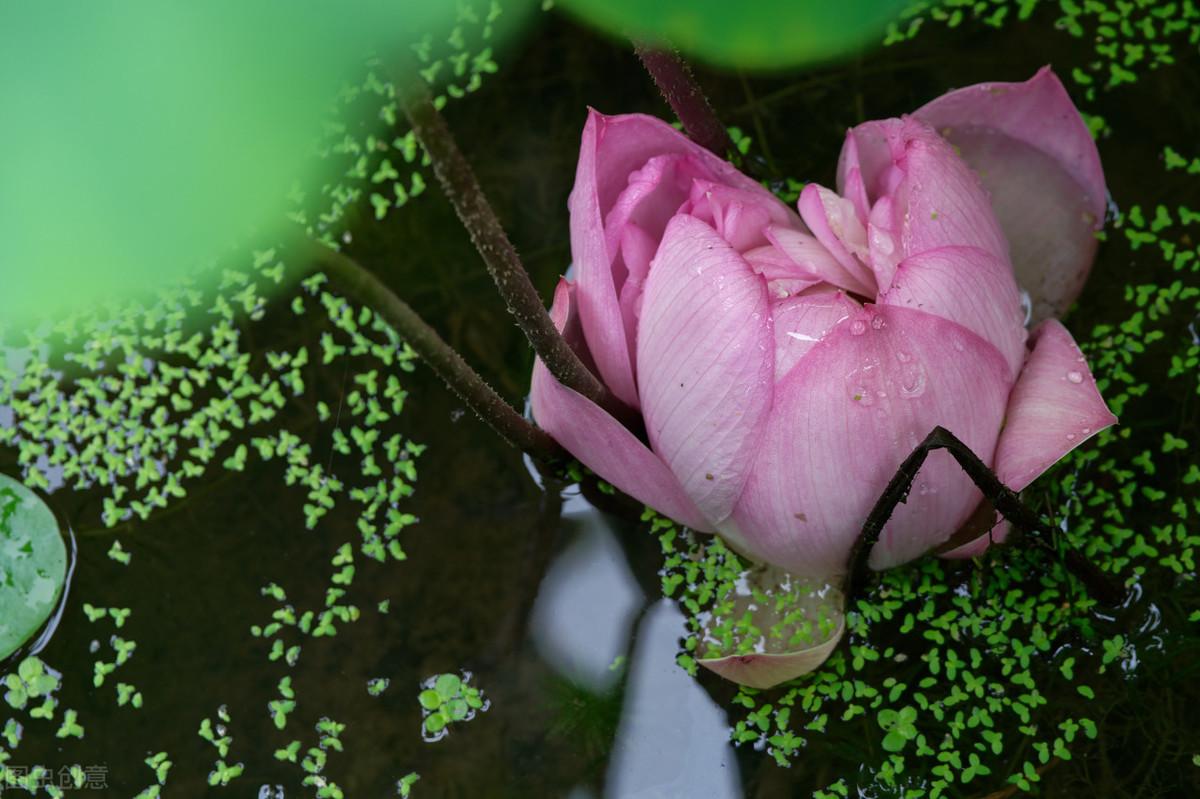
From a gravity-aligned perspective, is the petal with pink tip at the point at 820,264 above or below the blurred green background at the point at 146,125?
below

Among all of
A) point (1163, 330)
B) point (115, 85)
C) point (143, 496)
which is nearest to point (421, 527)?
point (143, 496)

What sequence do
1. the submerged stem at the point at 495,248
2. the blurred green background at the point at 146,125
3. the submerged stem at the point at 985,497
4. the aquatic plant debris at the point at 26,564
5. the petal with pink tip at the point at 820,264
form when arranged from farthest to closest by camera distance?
the aquatic plant debris at the point at 26,564 < the petal with pink tip at the point at 820,264 < the submerged stem at the point at 985,497 < the submerged stem at the point at 495,248 < the blurred green background at the point at 146,125

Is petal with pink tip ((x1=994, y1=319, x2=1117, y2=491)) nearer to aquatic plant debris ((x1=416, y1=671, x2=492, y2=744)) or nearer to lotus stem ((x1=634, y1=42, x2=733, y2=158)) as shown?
lotus stem ((x1=634, y1=42, x2=733, y2=158))

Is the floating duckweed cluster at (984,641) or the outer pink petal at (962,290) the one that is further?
the floating duckweed cluster at (984,641)

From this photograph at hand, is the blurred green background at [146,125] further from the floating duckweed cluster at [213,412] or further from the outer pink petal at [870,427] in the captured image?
the floating duckweed cluster at [213,412]

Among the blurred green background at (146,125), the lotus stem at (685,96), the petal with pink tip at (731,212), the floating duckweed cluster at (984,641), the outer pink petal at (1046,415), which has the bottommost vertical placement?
the floating duckweed cluster at (984,641)

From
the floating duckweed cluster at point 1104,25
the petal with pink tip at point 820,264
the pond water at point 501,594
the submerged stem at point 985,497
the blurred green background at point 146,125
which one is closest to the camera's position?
the blurred green background at point 146,125

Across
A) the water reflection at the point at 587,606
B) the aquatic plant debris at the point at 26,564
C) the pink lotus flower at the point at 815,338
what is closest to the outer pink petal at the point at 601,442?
the pink lotus flower at the point at 815,338
